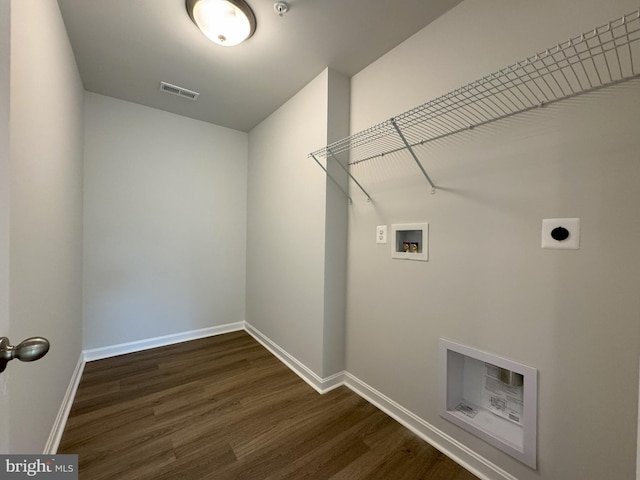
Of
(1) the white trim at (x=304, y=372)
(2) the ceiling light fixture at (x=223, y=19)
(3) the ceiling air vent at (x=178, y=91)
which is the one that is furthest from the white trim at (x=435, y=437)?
(3) the ceiling air vent at (x=178, y=91)

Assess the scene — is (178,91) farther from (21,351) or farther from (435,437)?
(435,437)

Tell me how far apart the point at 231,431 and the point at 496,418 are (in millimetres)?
1552

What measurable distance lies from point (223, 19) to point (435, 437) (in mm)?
2781

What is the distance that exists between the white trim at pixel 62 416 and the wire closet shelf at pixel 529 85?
7.79ft

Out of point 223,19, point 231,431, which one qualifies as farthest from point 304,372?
point 223,19

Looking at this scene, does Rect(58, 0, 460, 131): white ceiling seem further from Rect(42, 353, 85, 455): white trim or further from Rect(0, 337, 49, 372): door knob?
Rect(42, 353, 85, 455): white trim

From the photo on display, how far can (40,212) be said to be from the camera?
1.23m

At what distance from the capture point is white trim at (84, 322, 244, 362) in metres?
2.44

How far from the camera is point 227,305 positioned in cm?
320

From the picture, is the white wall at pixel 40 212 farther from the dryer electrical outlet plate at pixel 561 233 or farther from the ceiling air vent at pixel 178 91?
the dryer electrical outlet plate at pixel 561 233

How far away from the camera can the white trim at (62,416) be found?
1363 millimetres

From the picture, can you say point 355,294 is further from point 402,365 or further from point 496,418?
point 496,418

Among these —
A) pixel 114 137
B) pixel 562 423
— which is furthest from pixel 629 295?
pixel 114 137

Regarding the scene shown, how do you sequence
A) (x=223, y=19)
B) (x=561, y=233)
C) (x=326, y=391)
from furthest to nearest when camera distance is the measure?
(x=326, y=391) < (x=223, y=19) < (x=561, y=233)
